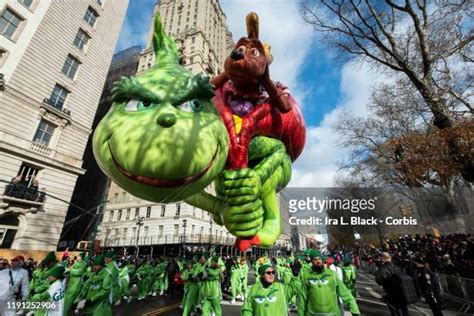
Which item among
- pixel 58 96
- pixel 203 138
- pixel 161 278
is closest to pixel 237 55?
pixel 203 138

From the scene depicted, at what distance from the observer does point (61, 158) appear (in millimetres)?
17641

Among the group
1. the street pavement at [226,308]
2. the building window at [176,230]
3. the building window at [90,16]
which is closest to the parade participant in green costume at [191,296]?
the street pavement at [226,308]

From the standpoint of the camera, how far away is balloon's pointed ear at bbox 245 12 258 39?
2325 mm

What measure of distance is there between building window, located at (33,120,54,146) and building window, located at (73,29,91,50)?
23.7ft

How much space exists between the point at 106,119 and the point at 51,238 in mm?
19164

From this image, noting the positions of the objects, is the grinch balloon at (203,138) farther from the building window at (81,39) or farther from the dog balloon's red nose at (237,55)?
the building window at (81,39)

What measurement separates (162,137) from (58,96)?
70.1 ft

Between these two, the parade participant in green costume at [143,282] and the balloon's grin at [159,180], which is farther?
the parade participant in green costume at [143,282]

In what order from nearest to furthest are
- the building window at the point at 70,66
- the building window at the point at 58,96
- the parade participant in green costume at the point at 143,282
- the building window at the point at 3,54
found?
1. the parade participant in green costume at the point at 143,282
2. the building window at the point at 3,54
3. the building window at the point at 58,96
4. the building window at the point at 70,66

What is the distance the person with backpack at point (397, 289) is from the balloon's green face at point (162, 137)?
5.55 meters

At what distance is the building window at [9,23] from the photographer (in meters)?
15.5

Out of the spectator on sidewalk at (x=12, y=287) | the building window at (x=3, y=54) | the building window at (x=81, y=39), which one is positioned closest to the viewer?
the spectator on sidewalk at (x=12, y=287)

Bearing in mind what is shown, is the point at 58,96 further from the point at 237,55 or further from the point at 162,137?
the point at 162,137

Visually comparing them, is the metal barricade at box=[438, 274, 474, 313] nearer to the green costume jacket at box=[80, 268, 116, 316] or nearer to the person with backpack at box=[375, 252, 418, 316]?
the person with backpack at box=[375, 252, 418, 316]
